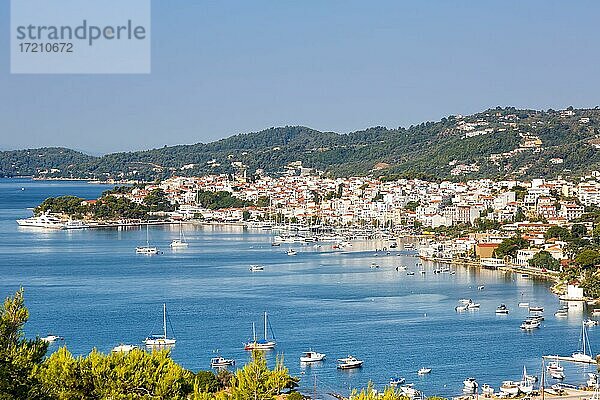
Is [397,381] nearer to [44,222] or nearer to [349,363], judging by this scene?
[349,363]

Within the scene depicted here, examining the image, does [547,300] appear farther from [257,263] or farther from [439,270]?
[257,263]

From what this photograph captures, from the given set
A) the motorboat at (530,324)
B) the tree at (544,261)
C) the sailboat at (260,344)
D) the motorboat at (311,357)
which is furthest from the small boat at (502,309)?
the tree at (544,261)

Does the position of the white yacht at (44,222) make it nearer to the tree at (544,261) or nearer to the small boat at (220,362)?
the tree at (544,261)

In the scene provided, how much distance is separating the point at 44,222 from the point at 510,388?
23.5 metres

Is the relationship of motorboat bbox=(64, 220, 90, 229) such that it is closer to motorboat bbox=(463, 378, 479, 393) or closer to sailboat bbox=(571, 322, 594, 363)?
sailboat bbox=(571, 322, 594, 363)

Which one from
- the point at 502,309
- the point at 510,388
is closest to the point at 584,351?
the point at 510,388

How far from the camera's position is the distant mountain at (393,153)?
42625 millimetres

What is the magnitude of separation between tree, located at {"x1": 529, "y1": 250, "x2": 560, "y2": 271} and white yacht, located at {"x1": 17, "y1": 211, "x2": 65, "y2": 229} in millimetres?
15492

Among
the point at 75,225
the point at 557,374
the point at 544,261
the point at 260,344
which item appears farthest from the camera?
the point at 75,225

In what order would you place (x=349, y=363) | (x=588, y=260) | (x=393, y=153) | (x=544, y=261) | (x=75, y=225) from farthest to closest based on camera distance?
(x=393, y=153), (x=75, y=225), (x=544, y=261), (x=588, y=260), (x=349, y=363)

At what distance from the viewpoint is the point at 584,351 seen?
39.0 ft

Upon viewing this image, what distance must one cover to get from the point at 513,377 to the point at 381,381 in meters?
1.22

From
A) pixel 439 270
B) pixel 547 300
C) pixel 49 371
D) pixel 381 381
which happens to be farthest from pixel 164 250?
pixel 49 371

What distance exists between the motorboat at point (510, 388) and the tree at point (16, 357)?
4.96 meters
